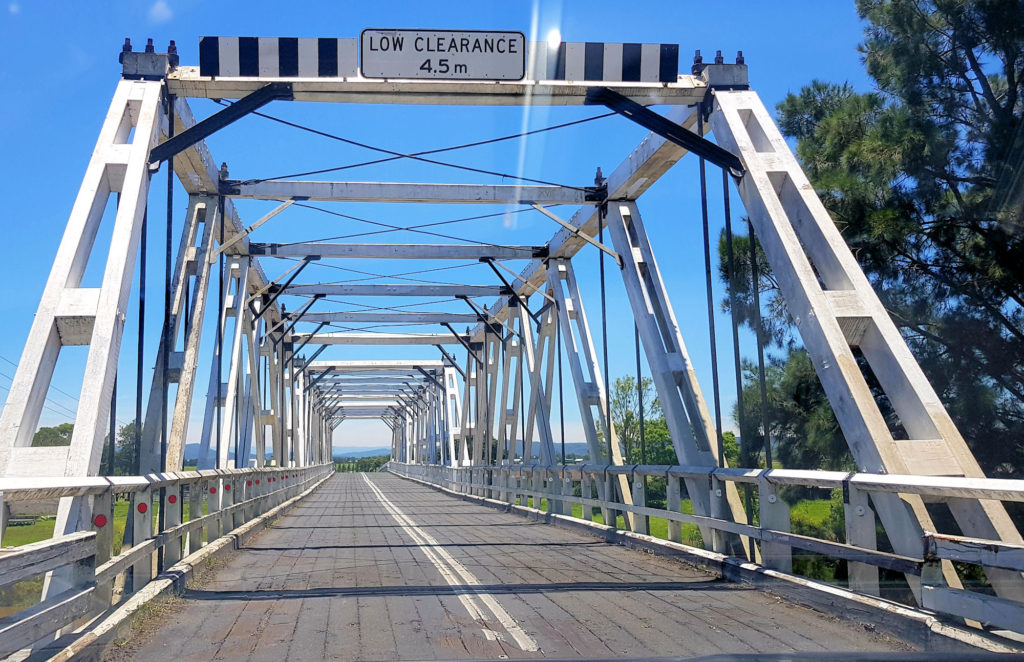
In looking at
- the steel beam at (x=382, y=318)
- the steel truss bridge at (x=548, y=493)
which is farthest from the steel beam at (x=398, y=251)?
the steel beam at (x=382, y=318)

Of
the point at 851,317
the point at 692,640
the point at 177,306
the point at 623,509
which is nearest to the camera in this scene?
the point at 692,640

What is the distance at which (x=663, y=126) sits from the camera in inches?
363

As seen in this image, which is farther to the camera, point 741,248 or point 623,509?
point 741,248

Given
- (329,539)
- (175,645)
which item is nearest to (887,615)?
(175,645)

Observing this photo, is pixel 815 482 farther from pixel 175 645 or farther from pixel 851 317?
pixel 175 645

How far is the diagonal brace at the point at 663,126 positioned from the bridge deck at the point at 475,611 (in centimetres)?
388

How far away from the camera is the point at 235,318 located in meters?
16.4

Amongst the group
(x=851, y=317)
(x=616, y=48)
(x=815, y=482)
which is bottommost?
(x=815, y=482)

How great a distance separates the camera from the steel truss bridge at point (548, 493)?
5164mm

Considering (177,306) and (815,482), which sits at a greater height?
(177,306)

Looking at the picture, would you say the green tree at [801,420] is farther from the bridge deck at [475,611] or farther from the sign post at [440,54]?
the sign post at [440,54]

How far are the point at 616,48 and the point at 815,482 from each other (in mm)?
4728

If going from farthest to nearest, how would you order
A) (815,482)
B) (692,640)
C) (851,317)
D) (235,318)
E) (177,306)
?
(235,318)
(177,306)
(851,317)
(815,482)
(692,640)

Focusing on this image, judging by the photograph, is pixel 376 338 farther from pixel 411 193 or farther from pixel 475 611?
pixel 475 611
